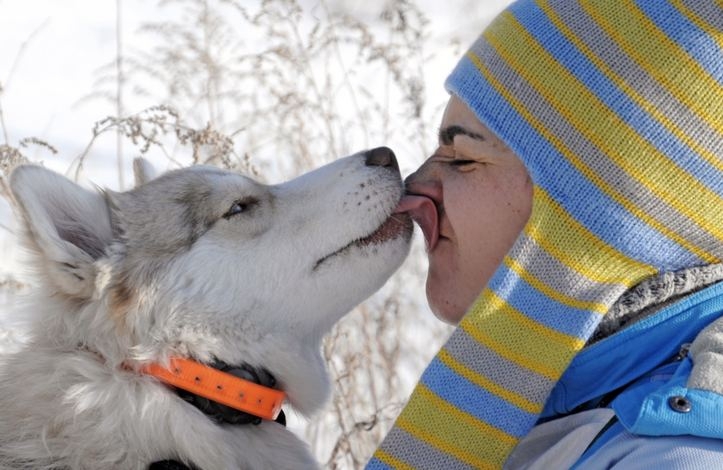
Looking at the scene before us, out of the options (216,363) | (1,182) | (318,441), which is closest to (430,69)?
(318,441)

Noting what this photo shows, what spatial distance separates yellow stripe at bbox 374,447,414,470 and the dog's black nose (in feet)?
3.38

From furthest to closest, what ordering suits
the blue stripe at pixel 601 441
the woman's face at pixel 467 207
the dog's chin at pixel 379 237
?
the dog's chin at pixel 379 237 < the woman's face at pixel 467 207 < the blue stripe at pixel 601 441

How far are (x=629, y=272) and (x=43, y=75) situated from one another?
5901mm

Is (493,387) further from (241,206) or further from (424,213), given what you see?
(241,206)

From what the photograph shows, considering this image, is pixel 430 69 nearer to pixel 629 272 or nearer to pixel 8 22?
pixel 8 22

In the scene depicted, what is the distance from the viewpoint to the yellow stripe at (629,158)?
1.99m

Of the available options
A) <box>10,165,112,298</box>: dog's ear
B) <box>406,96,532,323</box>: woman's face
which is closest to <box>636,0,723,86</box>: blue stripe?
<box>406,96,532,323</box>: woman's face

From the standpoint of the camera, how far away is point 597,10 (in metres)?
2.13

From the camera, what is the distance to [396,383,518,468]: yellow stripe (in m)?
2.07

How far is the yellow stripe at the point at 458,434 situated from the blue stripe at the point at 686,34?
86 cm

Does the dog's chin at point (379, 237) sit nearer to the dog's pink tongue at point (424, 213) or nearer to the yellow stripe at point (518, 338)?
the dog's pink tongue at point (424, 213)

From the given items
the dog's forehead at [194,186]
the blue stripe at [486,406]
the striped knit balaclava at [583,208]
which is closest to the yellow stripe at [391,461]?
the striped knit balaclava at [583,208]

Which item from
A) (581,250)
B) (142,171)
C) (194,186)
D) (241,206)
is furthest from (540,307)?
(142,171)

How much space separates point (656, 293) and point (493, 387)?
39 cm
